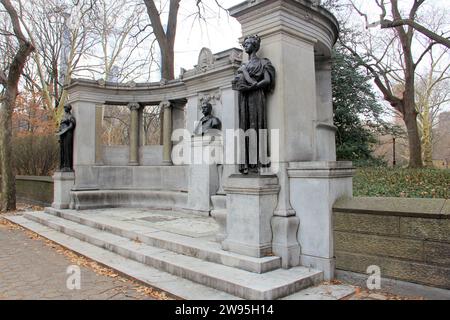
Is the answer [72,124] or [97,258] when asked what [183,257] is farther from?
[72,124]

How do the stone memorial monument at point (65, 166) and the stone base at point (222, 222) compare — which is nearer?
the stone base at point (222, 222)

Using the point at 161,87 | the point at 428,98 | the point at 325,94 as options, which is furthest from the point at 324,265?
the point at 428,98

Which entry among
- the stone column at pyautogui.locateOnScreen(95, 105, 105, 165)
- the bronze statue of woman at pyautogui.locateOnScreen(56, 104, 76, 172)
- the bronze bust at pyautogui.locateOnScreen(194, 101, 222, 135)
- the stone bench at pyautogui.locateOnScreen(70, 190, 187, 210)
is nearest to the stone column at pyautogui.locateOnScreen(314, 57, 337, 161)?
the bronze bust at pyautogui.locateOnScreen(194, 101, 222, 135)

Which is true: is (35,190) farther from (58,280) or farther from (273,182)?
(273,182)

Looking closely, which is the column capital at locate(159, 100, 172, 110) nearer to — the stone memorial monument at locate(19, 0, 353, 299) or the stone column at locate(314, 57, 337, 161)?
the stone memorial monument at locate(19, 0, 353, 299)

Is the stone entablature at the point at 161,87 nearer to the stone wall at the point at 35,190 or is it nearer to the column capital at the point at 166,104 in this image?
the column capital at the point at 166,104

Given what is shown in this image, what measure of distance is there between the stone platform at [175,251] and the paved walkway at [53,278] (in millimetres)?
223

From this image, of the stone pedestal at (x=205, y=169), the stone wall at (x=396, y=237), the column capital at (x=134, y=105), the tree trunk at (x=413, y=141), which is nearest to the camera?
the stone wall at (x=396, y=237)

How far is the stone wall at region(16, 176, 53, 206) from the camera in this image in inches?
599

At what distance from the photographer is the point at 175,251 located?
6219mm

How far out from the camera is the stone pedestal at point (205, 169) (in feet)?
31.8

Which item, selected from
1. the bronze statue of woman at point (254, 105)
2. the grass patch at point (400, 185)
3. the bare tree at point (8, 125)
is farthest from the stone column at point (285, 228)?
the bare tree at point (8, 125)

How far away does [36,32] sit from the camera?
78.2ft
